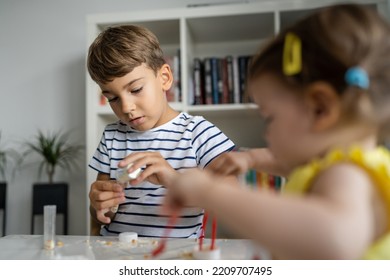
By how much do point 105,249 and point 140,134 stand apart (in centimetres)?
30

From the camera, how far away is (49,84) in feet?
5.16

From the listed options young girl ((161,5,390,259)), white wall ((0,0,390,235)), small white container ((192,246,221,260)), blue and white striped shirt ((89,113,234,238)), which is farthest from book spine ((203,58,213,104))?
young girl ((161,5,390,259))

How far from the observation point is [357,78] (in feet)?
0.77

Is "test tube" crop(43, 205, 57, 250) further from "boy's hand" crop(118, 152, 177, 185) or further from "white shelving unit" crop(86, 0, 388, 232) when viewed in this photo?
"white shelving unit" crop(86, 0, 388, 232)

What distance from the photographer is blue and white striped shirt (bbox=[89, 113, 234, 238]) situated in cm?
72

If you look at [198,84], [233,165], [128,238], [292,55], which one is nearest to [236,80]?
[198,84]

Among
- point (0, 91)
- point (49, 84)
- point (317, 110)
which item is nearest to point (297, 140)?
point (317, 110)

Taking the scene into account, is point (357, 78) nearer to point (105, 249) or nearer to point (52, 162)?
point (105, 249)

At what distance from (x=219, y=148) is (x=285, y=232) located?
0.51 m

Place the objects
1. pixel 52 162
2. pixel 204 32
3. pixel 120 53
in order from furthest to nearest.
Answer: pixel 52 162 < pixel 204 32 < pixel 120 53

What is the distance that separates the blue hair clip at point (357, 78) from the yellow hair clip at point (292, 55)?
0.03 metres
